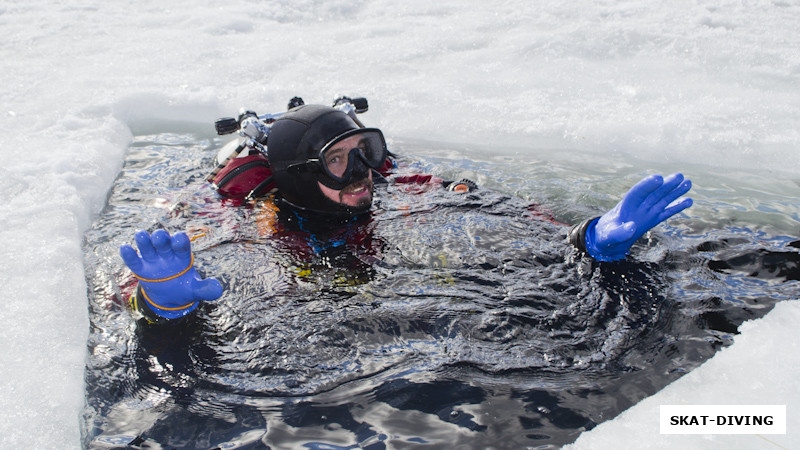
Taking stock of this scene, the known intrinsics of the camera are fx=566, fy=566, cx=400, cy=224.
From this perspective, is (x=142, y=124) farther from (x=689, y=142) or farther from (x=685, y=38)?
(x=685, y=38)

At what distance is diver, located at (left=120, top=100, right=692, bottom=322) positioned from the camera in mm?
2246

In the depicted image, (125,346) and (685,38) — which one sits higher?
(685,38)

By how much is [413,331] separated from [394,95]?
3.70 m

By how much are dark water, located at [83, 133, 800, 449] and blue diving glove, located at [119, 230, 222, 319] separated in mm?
173

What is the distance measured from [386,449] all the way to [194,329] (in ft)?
3.53

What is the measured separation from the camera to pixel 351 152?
10.1ft

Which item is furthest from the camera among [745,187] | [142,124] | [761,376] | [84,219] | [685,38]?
[685,38]

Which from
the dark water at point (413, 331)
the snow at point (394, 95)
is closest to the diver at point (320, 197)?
the dark water at point (413, 331)

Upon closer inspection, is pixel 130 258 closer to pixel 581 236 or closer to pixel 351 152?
pixel 351 152

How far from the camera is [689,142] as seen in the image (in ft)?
14.2

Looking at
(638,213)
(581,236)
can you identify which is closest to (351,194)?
(581,236)

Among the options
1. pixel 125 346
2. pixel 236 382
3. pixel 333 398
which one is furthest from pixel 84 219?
pixel 333 398

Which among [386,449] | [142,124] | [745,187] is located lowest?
[386,449]

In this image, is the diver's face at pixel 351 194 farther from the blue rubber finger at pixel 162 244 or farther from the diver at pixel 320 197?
the blue rubber finger at pixel 162 244
